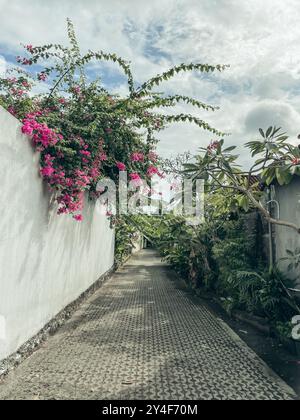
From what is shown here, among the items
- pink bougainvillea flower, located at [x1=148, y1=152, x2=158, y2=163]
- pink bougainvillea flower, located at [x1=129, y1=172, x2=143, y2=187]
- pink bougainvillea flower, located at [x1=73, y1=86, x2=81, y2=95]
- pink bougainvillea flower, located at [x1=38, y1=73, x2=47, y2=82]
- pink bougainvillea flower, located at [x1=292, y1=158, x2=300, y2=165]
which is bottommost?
pink bougainvillea flower, located at [x1=292, y1=158, x2=300, y2=165]

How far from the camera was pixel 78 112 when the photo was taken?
14.2 feet

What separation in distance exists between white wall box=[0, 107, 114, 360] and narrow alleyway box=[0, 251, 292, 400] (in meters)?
0.42

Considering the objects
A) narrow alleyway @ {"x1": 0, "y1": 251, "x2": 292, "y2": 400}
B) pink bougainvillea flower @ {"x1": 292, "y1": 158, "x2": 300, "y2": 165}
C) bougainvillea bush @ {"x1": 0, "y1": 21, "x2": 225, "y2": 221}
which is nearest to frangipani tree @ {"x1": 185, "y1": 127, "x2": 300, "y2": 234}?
pink bougainvillea flower @ {"x1": 292, "y1": 158, "x2": 300, "y2": 165}

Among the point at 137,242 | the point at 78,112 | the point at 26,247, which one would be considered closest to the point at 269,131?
the point at 78,112

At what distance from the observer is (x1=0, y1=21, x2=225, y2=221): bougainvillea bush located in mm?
3707

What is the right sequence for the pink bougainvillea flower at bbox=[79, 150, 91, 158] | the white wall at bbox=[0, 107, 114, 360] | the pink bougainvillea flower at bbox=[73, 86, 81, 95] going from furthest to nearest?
the pink bougainvillea flower at bbox=[73, 86, 81, 95] < the pink bougainvillea flower at bbox=[79, 150, 91, 158] < the white wall at bbox=[0, 107, 114, 360]

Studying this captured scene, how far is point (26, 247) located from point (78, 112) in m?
2.13

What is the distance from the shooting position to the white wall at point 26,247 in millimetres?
2844

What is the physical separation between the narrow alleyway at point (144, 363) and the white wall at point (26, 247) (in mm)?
425

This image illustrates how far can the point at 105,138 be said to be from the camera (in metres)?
4.46

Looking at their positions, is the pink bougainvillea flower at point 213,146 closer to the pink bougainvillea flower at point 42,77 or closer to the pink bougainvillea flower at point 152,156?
the pink bougainvillea flower at point 152,156

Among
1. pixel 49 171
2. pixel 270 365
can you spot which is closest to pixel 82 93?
pixel 49 171

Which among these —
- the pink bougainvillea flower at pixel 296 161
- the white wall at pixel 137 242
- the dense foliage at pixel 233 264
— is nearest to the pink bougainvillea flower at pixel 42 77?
the pink bougainvillea flower at pixel 296 161

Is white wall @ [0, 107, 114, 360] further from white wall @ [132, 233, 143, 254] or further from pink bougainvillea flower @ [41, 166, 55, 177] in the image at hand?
white wall @ [132, 233, 143, 254]
